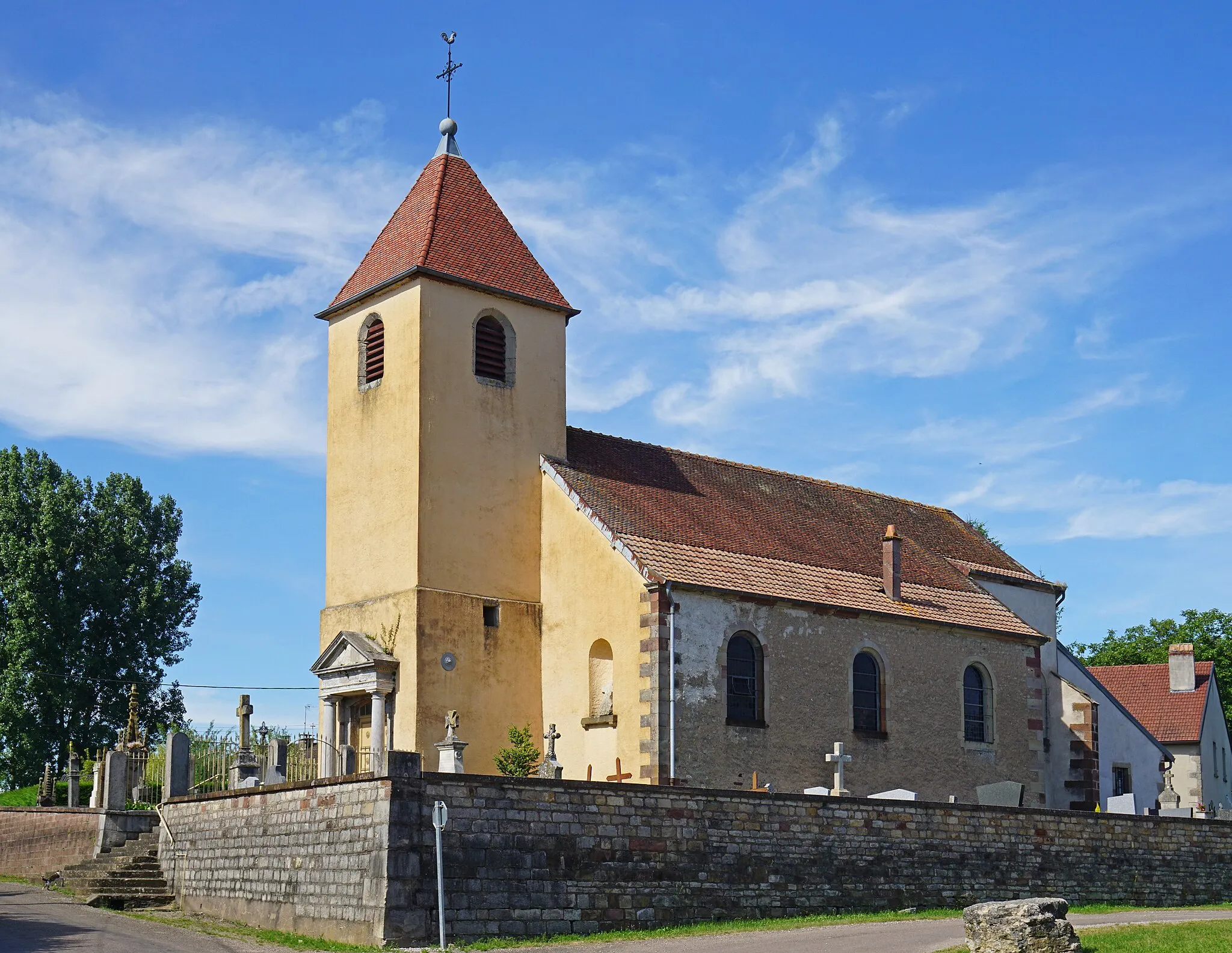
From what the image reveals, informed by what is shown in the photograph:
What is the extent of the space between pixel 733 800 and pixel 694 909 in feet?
6.00

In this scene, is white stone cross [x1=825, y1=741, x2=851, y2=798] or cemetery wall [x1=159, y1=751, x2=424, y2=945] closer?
cemetery wall [x1=159, y1=751, x2=424, y2=945]

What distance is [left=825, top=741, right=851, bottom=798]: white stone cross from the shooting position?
2748 centimetres

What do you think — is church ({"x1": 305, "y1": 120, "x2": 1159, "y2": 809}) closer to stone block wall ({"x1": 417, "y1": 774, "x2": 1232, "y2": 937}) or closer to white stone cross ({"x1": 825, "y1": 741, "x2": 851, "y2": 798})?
white stone cross ({"x1": 825, "y1": 741, "x2": 851, "y2": 798})

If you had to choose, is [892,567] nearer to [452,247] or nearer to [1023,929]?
[452,247]

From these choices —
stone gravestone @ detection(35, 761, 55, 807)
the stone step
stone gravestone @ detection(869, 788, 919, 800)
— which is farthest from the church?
stone gravestone @ detection(35, 761, 55, 807)

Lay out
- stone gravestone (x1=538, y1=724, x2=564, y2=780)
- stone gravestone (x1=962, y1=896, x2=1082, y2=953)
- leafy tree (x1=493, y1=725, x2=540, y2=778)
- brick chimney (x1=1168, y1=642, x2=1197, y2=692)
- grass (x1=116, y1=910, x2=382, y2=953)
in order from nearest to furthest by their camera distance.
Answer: stone gravestone (x1=962, y1=896, x2=1082, y2=953) < grass (x1=116, y1=910, x2=382, y2=953) < stone gravestone (x1=538, y1=724, x2=564, y2=780) < leafy tree (x1=493, y1=725, x2=540, y2=778) < brick chimney (x1=1168, y1=642, x2=1197, y2=692)

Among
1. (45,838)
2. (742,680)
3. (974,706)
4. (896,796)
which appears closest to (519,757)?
(742,680)

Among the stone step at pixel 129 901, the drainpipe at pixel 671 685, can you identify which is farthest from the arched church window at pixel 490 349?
the stone step at pixel 129 901

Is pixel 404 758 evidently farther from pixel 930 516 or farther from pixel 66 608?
pixel 66 608

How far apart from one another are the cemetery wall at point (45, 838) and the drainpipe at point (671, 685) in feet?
36.8

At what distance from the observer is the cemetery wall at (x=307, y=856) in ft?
65.5

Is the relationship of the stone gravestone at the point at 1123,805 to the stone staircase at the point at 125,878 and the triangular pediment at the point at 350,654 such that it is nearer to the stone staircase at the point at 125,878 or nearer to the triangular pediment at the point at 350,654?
the triangular pediment at the point at 350,654

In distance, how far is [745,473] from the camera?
36000 millimetres

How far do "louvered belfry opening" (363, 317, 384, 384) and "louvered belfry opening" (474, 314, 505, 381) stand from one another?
1972mm
